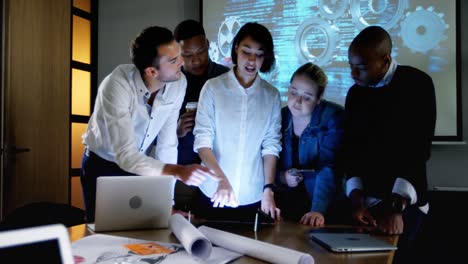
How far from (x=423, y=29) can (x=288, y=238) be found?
2.18 metres

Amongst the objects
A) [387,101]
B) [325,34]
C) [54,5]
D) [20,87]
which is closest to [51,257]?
[387,101]

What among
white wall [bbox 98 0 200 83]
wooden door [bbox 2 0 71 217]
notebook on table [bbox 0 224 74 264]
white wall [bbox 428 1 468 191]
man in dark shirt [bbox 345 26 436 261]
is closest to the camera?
notebook on table [bbox 0 224 74 264]

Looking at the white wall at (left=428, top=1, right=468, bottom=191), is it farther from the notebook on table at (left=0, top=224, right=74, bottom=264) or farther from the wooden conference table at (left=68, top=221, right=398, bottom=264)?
the notebook on table at (left=0, top=224, right=74, bottom=264)

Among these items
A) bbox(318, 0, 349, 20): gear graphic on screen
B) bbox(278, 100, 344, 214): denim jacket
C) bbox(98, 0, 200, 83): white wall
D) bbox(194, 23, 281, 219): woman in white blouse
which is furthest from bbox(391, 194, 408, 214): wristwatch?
bbox(98, 0, 200, 83): white wall

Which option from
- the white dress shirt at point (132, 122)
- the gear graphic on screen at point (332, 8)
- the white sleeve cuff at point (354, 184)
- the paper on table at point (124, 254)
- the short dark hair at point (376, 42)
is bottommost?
the paper on table at point (124, 254)

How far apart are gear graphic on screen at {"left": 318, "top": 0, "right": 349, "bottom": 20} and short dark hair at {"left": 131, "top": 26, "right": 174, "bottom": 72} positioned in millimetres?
1407

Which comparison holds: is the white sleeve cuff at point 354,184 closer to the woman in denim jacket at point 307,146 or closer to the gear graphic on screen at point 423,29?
the woman in denim jacket at point 307,146

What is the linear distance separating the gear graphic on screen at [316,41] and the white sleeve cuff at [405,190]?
158 cm

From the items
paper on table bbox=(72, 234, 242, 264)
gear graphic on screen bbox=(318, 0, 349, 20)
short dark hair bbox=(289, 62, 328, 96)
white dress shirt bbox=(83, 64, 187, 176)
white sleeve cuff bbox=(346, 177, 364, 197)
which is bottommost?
paper on table bbox=(72, 234, 242, 264)

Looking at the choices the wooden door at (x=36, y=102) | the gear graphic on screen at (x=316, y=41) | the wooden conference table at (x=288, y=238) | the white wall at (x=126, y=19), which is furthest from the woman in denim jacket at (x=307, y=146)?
the wooden door at (x=36, y=102)

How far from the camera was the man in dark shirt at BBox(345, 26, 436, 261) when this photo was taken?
188 cm

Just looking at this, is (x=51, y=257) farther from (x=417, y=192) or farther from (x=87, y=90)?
(x=87, y=90)

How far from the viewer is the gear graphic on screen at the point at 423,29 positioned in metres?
2.91

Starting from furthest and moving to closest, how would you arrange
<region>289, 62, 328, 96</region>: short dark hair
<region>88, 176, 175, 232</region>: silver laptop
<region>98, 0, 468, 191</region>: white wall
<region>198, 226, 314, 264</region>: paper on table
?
<region>98, 0, 468, 191</region>: white wall < <region>289, 62, 328, 96</region>: short dark hair < <region>88, 176, 175, 232</region>: silver laptop < <region>198, 226, 314, 264</region>: paper on table
